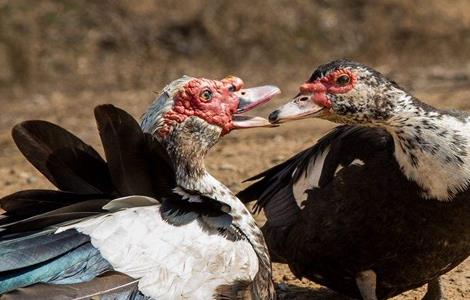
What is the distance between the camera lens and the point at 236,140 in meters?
8.66

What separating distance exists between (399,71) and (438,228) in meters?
8.23

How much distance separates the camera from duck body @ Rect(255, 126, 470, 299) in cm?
436

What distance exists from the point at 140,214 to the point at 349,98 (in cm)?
112

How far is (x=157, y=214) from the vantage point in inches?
152

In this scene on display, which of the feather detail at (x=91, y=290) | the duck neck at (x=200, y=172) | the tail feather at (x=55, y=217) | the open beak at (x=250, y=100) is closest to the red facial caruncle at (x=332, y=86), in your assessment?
the open beak at (x=250, y=100)

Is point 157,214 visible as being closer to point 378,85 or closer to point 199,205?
point 199,205

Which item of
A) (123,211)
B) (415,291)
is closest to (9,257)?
(123,211)

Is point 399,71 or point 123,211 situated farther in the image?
point 399,71

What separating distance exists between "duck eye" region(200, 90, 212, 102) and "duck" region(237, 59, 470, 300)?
29 cm

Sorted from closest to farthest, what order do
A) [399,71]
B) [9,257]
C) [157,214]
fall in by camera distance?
[9,257] < [157,214] < [399,71]

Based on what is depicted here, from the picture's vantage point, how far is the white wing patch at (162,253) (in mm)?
3672

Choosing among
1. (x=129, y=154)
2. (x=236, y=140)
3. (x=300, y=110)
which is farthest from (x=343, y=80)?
(x=236, y=140)

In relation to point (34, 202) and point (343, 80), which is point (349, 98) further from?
point (34, 202)

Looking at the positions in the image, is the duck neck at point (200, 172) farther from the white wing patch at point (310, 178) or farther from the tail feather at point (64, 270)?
the tail feather at point (64, 270)
